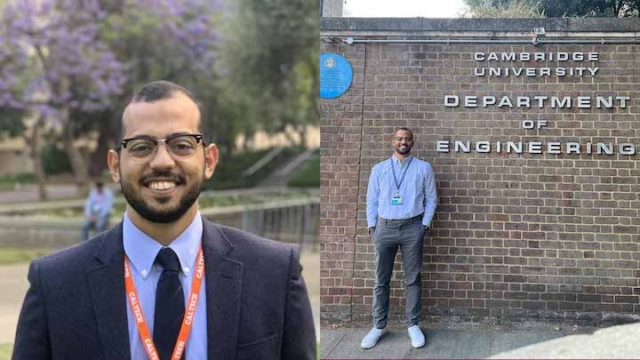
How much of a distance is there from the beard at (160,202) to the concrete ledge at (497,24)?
1710mm

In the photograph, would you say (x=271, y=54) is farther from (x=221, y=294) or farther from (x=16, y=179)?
(x=16, y=179)

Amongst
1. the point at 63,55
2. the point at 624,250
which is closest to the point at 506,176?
the point at 624,250

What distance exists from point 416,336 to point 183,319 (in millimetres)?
1772

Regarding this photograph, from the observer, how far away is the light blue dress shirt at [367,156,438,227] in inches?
131

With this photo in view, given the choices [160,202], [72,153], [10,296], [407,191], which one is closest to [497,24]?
[407,191]

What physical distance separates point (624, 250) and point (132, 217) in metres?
2.32

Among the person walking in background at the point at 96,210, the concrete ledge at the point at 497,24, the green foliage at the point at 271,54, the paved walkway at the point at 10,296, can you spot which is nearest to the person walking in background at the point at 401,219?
the concrete ledge at the point at 497,24

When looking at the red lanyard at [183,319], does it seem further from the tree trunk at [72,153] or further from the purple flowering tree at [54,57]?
the tree trunk at [72,153]

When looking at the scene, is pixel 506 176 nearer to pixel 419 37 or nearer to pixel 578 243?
pixel 578 243

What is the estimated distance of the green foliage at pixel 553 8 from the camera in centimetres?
340

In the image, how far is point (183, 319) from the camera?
6.03 ft

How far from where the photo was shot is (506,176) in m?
3.36

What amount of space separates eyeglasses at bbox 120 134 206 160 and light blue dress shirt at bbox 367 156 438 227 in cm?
155

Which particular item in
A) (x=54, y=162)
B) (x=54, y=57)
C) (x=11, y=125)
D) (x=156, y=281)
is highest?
(x=54, y=57)
